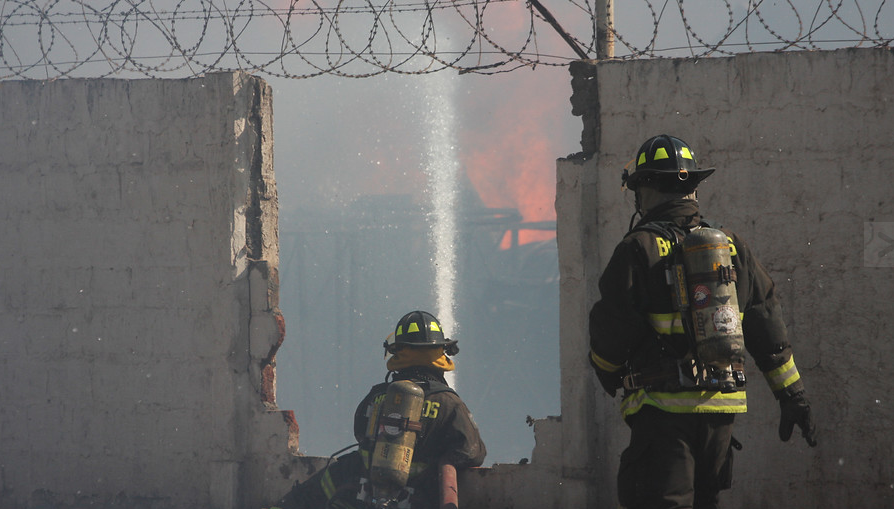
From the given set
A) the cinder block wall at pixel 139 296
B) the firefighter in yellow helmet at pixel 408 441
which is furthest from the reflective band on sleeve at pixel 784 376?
the cinder block wall at pixel 139 296

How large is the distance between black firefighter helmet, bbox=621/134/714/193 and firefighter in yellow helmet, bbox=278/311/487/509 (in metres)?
2.07

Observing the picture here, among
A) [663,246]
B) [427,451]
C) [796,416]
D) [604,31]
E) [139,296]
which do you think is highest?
[604,31]

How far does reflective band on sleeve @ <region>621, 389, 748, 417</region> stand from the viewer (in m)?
3.30

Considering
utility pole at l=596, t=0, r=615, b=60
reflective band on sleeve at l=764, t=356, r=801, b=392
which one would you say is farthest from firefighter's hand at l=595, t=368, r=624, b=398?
utility pole at l=596, t=0, r=615, b=60

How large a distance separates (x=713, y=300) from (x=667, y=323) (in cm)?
22

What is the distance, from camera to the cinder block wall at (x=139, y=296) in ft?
19.7

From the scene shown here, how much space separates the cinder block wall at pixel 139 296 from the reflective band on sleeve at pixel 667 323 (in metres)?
3.36

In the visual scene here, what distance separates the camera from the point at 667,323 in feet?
11.1

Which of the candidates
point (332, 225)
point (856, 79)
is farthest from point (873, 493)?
point (332, 225)

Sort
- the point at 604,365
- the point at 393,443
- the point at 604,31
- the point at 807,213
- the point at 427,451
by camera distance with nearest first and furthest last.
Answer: the point at 604,365, the point at 393,443, the point at 807,213, the point at 427,451, the point at 604,31

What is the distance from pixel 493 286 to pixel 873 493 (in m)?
36.3

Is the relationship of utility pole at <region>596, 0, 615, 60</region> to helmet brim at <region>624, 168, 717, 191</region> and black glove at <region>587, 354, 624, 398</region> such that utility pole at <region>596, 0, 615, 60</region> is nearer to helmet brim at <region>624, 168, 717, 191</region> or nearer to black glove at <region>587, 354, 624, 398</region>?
helmet brim at <region>624, 168, 717, 191</region>

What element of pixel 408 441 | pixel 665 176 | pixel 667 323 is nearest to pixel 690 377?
pixel 667 323

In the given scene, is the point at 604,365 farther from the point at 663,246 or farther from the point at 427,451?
the point at 427,451
